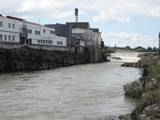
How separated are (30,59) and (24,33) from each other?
32.6 feet

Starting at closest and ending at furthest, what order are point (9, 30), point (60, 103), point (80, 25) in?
point (60, 103) → point (9, 30) → point (80, 25)

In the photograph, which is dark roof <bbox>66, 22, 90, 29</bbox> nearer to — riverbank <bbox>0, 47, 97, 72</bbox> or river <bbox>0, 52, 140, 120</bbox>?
riverbank <bbox>0, 47, 97, 72</bbox>

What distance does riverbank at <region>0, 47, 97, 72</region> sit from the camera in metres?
64.0

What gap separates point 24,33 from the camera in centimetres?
7925

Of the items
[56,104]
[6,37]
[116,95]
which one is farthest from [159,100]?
[6,37]

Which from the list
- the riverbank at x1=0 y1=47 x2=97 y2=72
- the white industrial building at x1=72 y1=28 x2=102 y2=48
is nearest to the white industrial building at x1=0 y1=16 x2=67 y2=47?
the riverbank at x1=0 y1=47 x2=97 y2=72

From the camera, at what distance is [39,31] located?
3440 inches

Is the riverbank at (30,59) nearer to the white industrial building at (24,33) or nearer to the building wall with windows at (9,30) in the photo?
the white industrial building at (24,33)

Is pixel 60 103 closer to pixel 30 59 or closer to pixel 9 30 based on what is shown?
pixel 30 59

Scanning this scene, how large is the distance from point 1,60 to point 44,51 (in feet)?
54.3

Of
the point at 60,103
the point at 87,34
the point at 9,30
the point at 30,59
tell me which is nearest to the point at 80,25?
the point at 87,34

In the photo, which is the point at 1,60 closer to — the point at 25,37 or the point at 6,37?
the point at 6,37

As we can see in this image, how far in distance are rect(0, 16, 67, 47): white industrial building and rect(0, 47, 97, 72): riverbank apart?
386cm

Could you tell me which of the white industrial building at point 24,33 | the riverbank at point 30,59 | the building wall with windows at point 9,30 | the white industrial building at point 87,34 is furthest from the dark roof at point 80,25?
the building wall with windows at point 9,30
